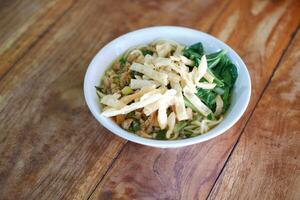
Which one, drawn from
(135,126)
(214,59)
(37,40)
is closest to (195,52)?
(214,59)

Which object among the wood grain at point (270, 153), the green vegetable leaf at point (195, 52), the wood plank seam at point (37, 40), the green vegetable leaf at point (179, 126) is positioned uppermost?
the wood plank seam at point (37, 40)

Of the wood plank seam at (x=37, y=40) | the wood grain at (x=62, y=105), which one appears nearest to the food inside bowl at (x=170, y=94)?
the wood grain at (x=62, y=105)

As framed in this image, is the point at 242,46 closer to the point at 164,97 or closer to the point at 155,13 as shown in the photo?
the point at 155,13

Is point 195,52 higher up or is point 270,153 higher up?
point 195,52

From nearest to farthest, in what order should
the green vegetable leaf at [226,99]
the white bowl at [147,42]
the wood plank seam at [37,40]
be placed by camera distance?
the white bowl at [147,42]
the green vegetable leaf at [226,99]
the wood plank seam at [37,40]

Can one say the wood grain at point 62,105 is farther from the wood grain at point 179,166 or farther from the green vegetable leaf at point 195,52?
the green vegetable leaf at point 195,52

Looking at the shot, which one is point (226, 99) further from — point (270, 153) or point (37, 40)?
point (37, 40)
